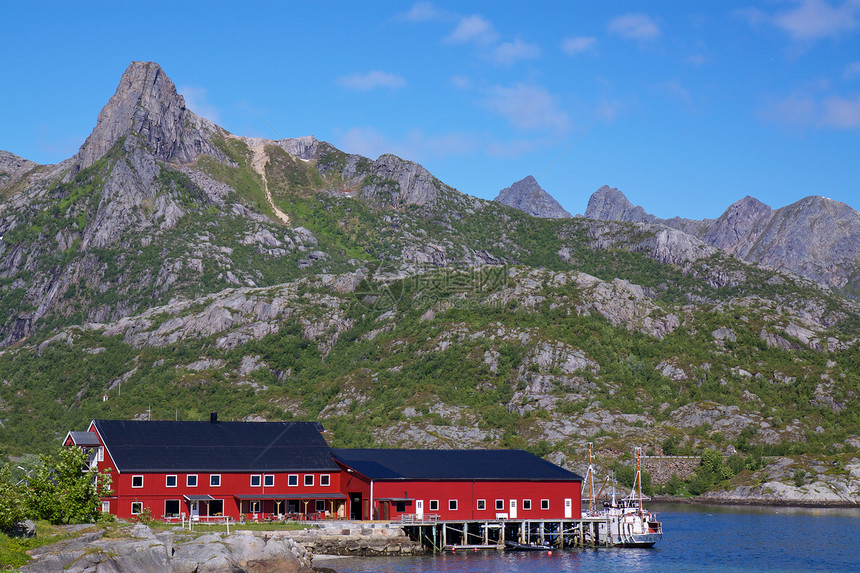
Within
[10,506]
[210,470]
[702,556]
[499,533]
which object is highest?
[210,470]

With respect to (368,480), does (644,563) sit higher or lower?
lower

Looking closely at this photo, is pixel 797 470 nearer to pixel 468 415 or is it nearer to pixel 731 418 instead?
pixel 731 418

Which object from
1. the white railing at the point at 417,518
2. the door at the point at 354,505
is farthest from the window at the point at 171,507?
the white railing at the point at 417,518

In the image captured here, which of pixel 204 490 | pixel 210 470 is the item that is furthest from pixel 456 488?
pixel 204 490

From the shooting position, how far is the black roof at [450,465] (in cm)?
9525

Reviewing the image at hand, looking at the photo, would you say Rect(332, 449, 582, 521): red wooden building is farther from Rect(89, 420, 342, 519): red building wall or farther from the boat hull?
the boat hull

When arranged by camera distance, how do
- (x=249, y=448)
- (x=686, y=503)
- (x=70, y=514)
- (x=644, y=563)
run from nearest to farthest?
(x=70, y=514)
(x=644, y=563)
(x=249, y=448)
(x=686, y=503)

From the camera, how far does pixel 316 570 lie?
7519 cm

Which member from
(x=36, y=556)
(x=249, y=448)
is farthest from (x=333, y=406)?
(x=36, y=556)

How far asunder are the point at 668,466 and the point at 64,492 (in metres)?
124

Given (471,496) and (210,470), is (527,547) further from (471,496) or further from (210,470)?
(210,470)

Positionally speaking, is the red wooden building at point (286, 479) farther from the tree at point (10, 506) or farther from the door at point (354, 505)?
the tree at point (10, 506)

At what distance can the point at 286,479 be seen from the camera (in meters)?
93.9

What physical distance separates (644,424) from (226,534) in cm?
12198
